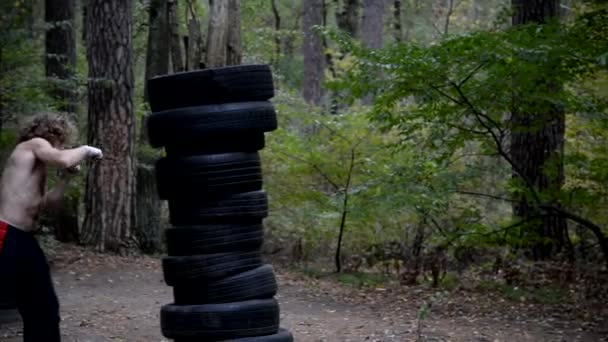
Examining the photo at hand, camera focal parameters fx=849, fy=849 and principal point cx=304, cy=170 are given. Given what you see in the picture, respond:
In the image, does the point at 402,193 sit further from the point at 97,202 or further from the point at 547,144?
the point at 97,202

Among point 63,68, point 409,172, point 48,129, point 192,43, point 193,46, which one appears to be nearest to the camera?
point 48,129

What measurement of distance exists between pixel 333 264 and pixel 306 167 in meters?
1.74

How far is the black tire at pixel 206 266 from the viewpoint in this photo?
19.2ft

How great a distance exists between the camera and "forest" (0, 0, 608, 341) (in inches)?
375

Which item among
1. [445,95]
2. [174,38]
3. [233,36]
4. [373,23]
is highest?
[373,23]

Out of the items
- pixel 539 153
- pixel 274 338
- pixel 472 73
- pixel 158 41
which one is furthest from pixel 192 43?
pixel 274 338

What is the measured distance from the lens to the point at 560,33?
9.46 meters

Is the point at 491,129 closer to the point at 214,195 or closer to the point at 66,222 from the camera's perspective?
the point at 214,195

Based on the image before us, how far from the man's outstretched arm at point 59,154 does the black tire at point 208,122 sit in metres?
0.49

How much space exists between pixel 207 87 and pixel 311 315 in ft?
15.1

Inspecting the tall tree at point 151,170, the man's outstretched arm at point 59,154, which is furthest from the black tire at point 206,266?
the tall tree at point 151,170

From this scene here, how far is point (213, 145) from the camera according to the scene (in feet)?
19.3

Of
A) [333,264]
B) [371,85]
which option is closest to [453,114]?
[371,85]

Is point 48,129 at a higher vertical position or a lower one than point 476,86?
lower
